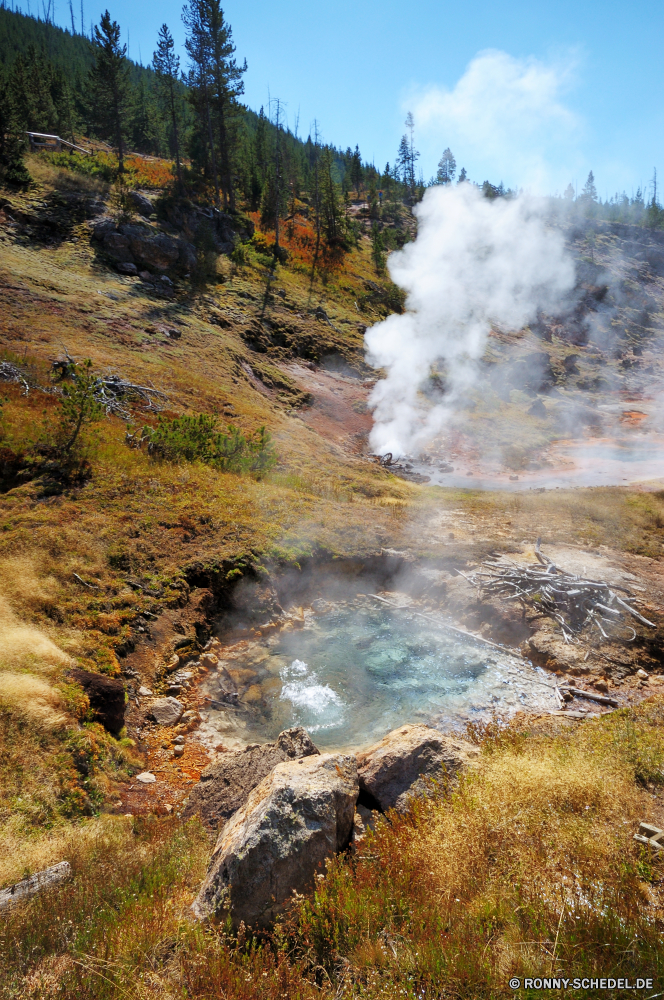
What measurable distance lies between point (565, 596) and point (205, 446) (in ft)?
32.4

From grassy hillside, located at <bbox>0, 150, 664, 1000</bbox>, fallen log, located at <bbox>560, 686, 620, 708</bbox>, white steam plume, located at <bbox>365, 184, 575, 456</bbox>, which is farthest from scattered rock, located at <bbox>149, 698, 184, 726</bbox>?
white steam plume, located at <bbox>365, 184, 575, 456</bbox>

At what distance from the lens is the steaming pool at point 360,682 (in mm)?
7043

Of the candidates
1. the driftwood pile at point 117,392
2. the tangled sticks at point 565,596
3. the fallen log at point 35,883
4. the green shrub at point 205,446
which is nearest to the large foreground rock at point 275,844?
the fallen log at point 35,883

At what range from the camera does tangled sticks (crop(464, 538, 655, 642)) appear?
883 centimetres

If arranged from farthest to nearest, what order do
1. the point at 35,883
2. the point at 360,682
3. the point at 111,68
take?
the point at 111,68, the point at 360,682, the point at 35,883

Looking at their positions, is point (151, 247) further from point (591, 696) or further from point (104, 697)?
point (591, 696)

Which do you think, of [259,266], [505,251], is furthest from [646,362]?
[259,266]

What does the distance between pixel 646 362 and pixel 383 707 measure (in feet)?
159

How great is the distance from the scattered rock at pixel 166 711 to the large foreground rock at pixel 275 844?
3023mm

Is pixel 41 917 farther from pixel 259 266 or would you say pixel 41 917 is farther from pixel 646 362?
pixel 646 362

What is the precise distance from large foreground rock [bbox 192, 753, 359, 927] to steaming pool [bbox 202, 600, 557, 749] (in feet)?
9.19

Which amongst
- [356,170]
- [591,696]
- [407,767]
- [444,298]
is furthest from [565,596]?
[356,170]

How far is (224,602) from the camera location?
9.27m

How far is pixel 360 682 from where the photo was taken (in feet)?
26.4
